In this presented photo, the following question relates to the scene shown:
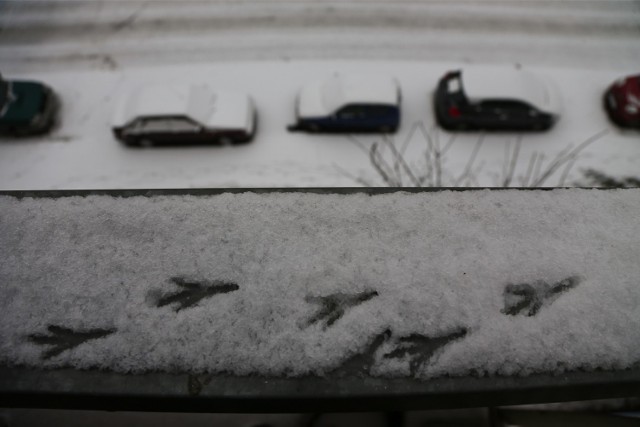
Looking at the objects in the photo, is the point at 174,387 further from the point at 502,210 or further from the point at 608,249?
the point at 608,249

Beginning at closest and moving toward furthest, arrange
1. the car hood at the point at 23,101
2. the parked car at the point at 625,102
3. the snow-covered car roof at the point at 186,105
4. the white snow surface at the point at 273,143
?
the snow-covered car roof at the point at 186,105 < the white snow surface at the point at 273,143 < the car hood at the point at 23,101 < the parked car at the point at 625,102

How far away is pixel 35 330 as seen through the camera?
2480 millimetres

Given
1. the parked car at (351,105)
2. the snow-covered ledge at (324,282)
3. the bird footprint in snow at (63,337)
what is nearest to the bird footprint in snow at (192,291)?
the snow-covered ledge at (324,282)

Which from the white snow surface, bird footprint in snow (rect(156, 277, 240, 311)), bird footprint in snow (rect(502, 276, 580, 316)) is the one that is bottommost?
bird footprint in snow (rect(502, 276, 580, 316))

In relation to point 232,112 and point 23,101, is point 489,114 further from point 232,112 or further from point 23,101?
point 23,101

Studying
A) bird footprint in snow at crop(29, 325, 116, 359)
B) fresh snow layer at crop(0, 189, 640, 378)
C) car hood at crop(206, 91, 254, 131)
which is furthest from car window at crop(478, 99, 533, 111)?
bird footprint in snow at crop(29, 325, 116, 359)

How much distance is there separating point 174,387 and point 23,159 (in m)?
7.54

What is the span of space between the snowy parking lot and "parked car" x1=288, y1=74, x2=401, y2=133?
0.31 meters

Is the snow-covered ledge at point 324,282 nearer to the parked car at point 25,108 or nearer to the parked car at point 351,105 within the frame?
the parked car at point 351,105

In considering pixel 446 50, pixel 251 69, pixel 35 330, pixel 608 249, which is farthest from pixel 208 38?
pixel 608 249

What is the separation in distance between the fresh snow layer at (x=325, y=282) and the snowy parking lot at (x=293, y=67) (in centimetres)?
445

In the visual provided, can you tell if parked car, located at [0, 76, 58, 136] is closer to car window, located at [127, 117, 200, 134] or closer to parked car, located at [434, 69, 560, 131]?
car window, located at [127, 117, 200, 134]

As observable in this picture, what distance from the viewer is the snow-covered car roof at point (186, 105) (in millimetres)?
7328

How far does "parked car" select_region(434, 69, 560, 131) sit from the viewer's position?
759 centimetres
